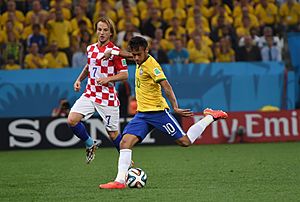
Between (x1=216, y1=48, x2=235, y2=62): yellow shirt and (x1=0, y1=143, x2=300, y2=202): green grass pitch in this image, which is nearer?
(x1=0, y1=143, x2=300, y2=202): green grass pitch

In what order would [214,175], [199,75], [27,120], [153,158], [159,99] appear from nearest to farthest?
1. [159,99]
2. [214,175]
3. [153,158]
4. [27,120]
5. [199,75]

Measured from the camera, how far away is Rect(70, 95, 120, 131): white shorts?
11609 mm

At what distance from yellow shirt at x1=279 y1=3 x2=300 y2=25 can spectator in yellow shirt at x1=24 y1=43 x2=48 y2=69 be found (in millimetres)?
6570

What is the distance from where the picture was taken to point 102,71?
11.6m

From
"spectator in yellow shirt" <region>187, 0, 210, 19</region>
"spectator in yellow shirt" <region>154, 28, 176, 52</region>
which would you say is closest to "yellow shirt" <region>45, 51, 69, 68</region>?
"spectator in yellow shirt" <region>154, 28, 176, 52</region>

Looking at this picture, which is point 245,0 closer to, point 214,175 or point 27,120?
point 27,120

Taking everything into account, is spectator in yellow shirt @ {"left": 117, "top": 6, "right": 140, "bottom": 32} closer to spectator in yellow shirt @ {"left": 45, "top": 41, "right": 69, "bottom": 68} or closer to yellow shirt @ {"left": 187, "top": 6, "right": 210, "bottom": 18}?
yellow shirt @ {"left": 187, "top": 6, "right": 210, "bottom": 18}

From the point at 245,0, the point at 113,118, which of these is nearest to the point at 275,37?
the point at 245,0

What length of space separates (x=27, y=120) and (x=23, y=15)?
13.4ft

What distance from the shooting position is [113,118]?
38.8 feet

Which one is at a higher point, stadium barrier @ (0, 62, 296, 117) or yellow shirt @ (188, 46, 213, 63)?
yellow shirt @ (188, 46, 213, 63)

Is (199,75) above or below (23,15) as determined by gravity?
below

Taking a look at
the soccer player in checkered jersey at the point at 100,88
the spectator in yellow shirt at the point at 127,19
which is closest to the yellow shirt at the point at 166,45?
the spectator in yellow shirt at the point at 127,19

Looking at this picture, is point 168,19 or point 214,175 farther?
point 168,19
